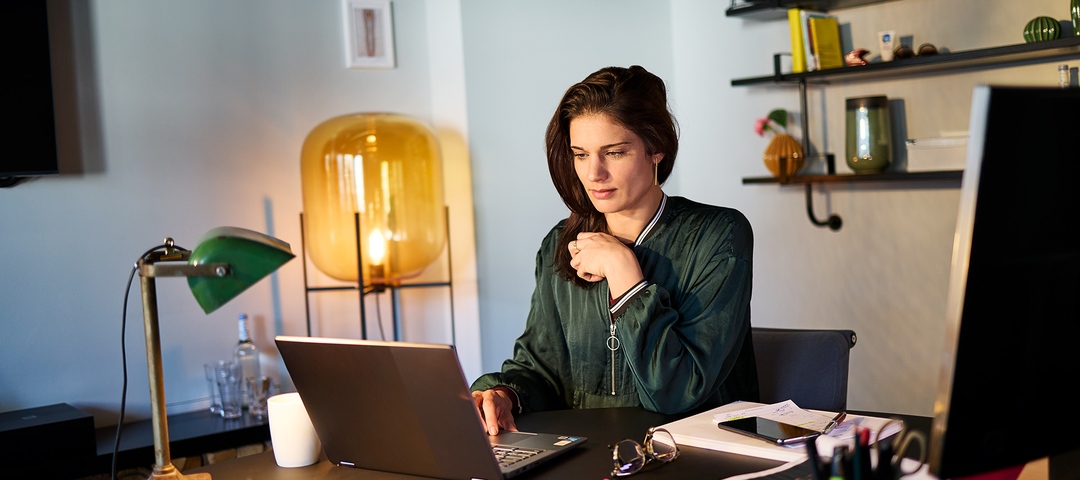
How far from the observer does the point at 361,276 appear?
9.74ft

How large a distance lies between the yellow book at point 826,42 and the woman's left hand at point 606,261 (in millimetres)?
1552

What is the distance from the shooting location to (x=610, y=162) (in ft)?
6.17

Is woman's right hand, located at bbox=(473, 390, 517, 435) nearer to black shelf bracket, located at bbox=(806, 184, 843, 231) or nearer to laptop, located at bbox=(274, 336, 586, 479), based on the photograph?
laptop, located at bbox=(274, 336, 586, 479)

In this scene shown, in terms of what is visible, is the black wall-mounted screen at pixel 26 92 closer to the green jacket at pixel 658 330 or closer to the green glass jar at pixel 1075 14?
the green jacket at pixel 658 330

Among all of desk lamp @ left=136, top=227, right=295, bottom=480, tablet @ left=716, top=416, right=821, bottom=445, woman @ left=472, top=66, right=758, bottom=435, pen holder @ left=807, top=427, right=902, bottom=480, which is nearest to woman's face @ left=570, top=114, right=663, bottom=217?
woman @ left=472, top=66, right=758, bottom=435

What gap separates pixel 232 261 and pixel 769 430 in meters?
0.76

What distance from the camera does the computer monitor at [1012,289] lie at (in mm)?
758

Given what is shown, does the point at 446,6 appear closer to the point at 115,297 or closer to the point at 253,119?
the point at 253,119

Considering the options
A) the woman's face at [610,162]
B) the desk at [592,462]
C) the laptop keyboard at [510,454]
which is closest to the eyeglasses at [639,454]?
the desk at [592,462]

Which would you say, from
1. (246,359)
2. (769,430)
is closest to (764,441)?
(769,430)

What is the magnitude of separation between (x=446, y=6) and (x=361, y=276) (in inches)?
38.3

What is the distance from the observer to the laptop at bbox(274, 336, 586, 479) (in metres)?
1.22

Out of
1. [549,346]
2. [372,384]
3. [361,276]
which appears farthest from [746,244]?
[361,276]

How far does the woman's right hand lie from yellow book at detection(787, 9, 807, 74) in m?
1.96
